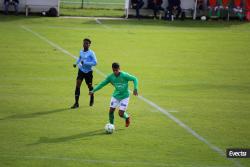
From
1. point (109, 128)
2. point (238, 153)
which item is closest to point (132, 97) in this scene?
point (109, 128)

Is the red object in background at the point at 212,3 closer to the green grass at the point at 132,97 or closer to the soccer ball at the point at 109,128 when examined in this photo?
the green grass at the point at 132,97

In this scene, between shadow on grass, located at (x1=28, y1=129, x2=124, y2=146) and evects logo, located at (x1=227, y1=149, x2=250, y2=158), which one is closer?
evects logo, located at (x1=227, y1=149, x2=250, y2=158)

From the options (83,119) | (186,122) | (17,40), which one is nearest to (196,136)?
(186,122)

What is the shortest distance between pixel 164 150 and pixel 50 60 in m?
16.9

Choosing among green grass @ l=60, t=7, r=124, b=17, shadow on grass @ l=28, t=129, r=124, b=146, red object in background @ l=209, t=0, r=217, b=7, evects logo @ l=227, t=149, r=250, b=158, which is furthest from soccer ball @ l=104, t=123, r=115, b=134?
red object in background @ l=209, t=0, r=217, b=7

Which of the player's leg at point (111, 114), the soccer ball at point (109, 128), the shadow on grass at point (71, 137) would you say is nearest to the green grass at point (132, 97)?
the shadow on grass at point (71, 137)

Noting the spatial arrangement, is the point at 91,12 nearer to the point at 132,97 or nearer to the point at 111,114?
the point at 132,97

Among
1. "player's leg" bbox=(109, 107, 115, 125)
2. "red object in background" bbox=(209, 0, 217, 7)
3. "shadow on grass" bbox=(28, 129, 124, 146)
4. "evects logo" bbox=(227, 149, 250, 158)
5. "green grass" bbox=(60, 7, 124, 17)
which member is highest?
"red object in background" bbox=(209, 0, 217, 7)

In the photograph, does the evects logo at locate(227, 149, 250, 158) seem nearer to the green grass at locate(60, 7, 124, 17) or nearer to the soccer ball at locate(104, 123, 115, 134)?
the soccer ball at locate(104, 123, 115, 134)

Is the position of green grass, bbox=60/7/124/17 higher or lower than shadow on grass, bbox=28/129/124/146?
higher

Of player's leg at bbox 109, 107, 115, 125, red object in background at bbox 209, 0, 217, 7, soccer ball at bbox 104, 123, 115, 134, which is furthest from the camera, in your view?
red object in background at bbox 209, 0, 217, 7

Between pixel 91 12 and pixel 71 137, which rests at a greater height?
pixel 91 12

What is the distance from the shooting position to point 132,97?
26156 mm

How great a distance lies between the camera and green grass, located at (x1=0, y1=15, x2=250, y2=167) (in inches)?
711
